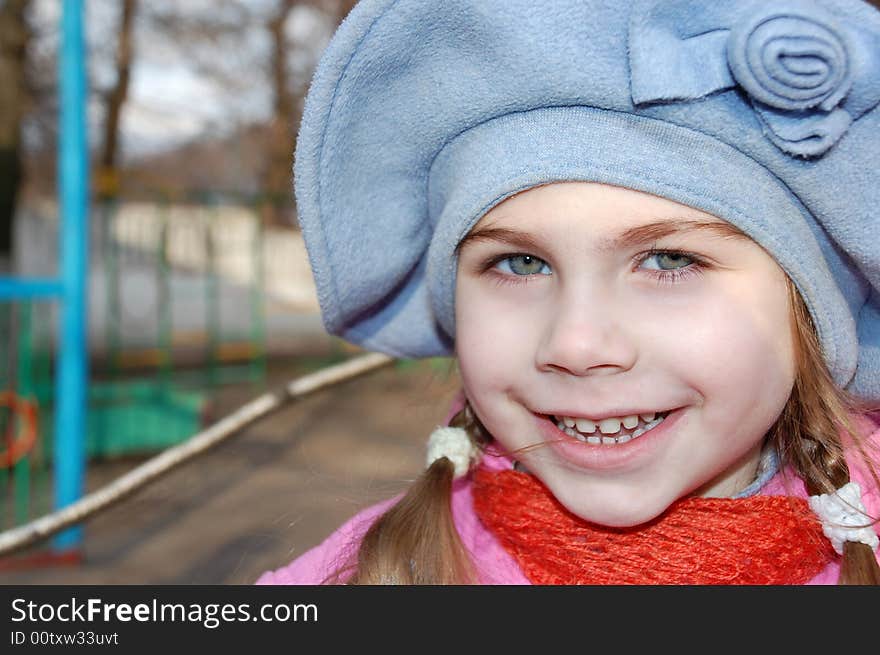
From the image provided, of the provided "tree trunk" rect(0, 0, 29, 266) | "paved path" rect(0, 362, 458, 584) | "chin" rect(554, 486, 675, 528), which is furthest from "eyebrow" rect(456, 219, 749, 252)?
"tree trunk" rect(0, 0, 29, 266)

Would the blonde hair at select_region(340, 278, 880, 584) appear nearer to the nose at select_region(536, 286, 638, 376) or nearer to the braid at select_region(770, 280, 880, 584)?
the braid at select_region(770, 280, 880, 584)

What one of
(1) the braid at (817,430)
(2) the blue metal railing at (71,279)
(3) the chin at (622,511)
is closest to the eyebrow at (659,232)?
(1) the braid at (817,430)

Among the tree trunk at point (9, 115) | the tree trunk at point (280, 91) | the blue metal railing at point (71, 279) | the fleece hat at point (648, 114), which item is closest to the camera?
the fleece hat at point (648, 114)

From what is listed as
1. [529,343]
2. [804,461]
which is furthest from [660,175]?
[804,461]

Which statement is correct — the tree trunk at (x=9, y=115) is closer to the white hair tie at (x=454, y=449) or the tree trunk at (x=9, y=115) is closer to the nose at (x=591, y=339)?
the white hair tie at (x=454, y=449)

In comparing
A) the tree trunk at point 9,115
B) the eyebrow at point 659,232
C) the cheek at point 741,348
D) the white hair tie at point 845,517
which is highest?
the tree trunk at point 9,115

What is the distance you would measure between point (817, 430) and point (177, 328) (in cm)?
816

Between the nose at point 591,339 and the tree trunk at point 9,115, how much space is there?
14.8 feet

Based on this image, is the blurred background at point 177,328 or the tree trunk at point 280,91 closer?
the blurred background at point 177,328

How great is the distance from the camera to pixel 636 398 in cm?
88

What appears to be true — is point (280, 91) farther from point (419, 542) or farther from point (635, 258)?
point (635, 258)

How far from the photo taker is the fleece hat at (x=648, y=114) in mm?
838

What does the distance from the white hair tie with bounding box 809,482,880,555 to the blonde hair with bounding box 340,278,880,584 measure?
1cm
